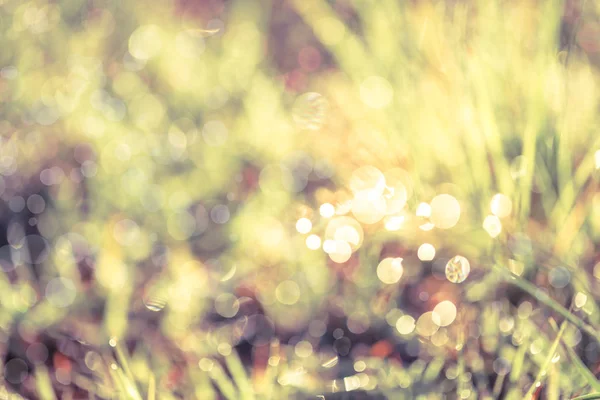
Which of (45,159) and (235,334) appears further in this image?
(45,159)

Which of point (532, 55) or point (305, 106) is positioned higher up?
point (532, 55)

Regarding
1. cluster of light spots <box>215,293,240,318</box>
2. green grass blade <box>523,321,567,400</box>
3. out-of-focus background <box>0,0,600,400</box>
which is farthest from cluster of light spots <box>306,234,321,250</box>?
green grass blade <box>523,321,567,400</box>

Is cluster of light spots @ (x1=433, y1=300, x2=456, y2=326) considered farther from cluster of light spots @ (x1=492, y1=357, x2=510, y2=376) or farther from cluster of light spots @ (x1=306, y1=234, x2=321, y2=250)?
cluster of light spots @ (x1=306, y1=234, x2=321, y2=250)

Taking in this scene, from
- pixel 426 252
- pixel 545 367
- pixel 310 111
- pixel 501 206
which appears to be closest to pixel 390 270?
pixel 426 252

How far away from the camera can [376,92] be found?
950mm

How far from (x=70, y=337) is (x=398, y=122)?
53 cm

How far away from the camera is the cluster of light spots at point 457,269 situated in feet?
2.33

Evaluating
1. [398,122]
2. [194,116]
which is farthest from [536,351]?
[194,116]

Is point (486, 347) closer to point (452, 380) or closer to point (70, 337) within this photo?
point (452, 380)

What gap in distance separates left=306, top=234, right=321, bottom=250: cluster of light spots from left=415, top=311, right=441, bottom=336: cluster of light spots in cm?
18

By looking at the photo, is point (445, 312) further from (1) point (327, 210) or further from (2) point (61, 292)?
(2) point (61, 292)

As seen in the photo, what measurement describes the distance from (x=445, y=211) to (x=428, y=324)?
0.51 ft

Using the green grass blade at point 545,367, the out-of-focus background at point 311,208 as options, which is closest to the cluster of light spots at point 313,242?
the out-of-focus background at point 311,208

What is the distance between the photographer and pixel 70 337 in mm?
712
